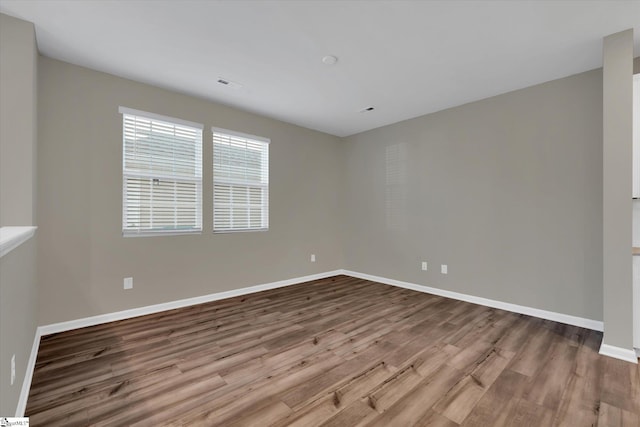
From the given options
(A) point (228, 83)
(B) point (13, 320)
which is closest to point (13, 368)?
(B) point (13, 320)

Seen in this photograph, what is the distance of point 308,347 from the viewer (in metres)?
2.52

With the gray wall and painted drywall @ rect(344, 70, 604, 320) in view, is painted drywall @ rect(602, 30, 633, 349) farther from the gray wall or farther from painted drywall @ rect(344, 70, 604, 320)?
the gray wall

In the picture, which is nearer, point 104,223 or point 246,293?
point 104,223

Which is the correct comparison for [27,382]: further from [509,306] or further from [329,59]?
[509,306]

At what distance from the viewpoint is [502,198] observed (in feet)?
11.7

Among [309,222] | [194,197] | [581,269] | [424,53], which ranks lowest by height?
[581,269]

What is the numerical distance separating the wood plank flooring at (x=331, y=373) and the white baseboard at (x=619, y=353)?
76mm

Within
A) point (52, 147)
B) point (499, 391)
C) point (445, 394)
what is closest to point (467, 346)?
point (499, 391)

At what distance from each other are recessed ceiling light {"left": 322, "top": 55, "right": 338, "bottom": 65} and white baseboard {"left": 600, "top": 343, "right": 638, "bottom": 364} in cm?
347

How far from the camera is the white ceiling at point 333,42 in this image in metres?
2.13

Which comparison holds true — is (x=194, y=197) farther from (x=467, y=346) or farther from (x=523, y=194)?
(x=523, y=194)

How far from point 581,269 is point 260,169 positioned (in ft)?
13.7

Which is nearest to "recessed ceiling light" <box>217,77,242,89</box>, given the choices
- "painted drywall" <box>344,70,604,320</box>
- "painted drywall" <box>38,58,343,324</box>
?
"painted drywall" <box>38,58,343,324</box>

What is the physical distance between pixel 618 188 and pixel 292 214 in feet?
12.7
